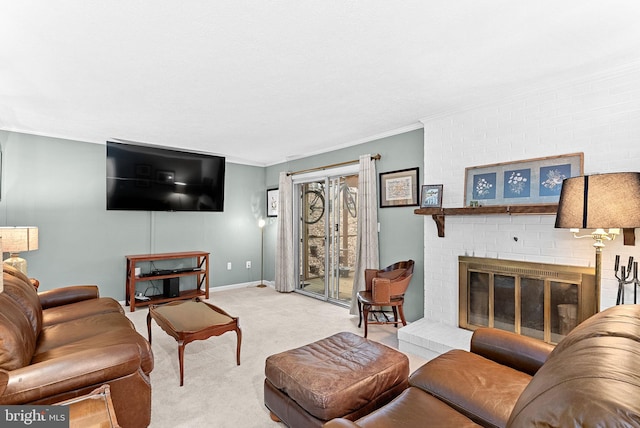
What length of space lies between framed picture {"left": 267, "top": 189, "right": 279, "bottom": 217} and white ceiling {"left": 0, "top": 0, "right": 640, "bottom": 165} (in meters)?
2.45

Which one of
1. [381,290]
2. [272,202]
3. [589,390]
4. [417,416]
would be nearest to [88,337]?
[417,416]

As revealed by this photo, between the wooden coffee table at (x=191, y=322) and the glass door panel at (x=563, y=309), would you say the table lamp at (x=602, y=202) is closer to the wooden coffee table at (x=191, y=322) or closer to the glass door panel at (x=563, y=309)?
the glass door panel at (x=563, y=309)

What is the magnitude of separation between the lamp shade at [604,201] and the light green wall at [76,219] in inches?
191

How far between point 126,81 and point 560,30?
296 centimetres

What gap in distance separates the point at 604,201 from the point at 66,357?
9.85 feet

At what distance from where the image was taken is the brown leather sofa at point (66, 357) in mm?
1460

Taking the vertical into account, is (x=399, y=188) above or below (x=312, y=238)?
above

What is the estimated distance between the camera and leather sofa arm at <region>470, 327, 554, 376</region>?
64.9 inches

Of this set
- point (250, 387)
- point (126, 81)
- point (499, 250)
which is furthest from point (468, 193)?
point (126, 81)

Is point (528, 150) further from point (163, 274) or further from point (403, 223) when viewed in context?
point (163, 274)

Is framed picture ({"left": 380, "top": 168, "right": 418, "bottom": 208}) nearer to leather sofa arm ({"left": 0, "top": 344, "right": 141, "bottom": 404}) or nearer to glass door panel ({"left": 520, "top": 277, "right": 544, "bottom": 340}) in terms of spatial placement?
glass door panel ({"left": 520, "top": 277, "right": 544, "bottom": 340})

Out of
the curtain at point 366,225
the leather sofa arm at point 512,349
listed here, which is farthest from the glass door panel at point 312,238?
the leather sofa arm at point 512,349

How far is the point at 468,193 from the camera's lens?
3008mm

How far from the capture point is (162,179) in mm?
4621
